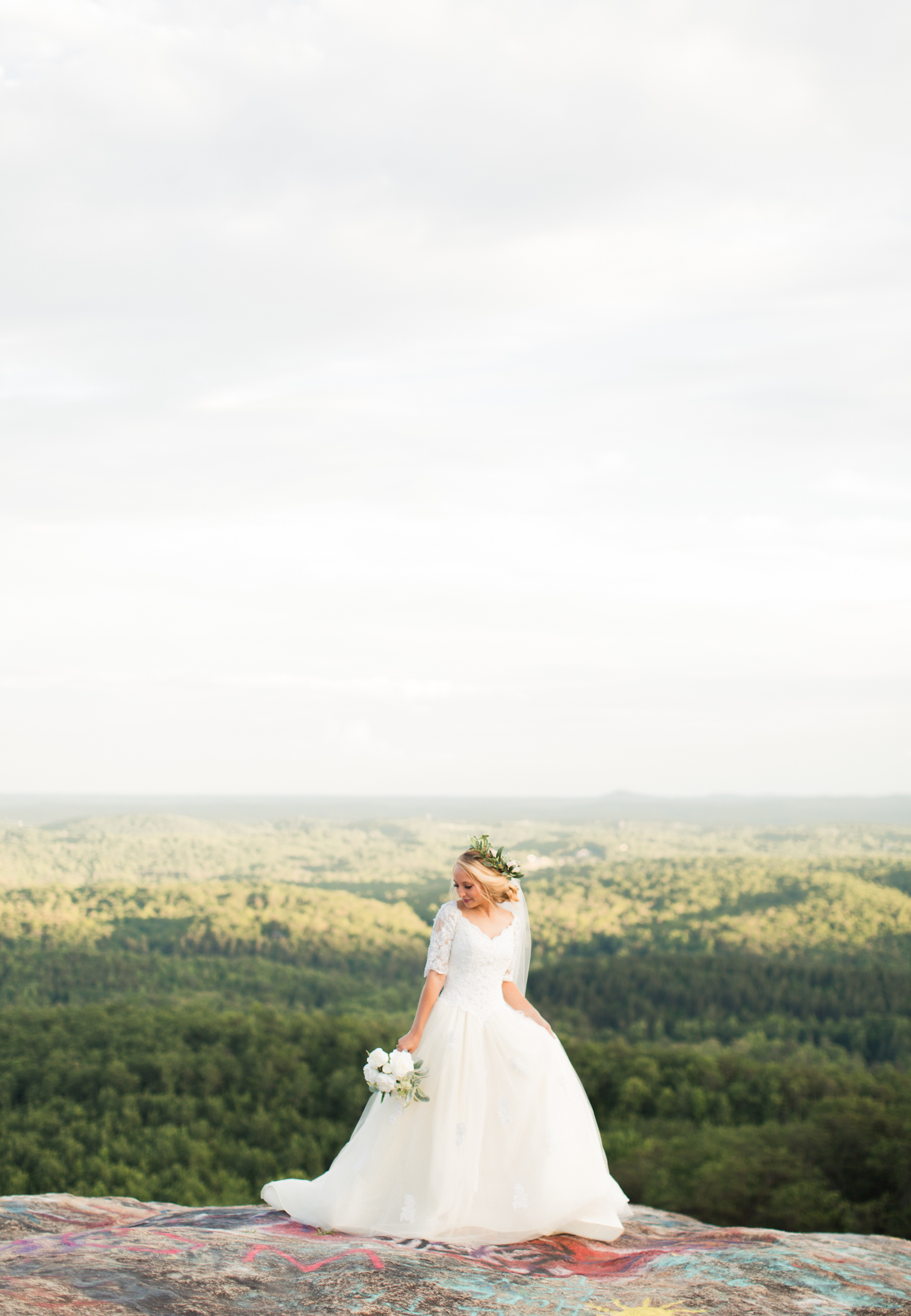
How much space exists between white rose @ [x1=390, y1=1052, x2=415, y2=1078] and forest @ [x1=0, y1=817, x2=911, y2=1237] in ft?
7.74

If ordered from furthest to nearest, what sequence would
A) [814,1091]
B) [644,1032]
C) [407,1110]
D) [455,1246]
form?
[644,1032] → [814,1091] → [407,1110] → [455,1246]

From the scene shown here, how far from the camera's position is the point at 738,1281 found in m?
7.18

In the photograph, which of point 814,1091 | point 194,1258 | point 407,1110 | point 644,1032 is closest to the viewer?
point 194,1258

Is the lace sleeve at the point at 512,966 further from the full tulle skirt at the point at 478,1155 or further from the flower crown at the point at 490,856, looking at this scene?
the flower crown at the point at 490,856

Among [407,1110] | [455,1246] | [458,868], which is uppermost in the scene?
[458,868]

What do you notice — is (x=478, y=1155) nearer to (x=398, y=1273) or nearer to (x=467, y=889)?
(x=398, y=1273)

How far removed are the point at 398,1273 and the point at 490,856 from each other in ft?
11.2

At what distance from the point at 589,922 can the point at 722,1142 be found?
10841 cm

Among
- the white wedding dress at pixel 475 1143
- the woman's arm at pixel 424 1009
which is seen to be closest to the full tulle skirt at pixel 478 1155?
the white wedding dress at pixel 475 1143

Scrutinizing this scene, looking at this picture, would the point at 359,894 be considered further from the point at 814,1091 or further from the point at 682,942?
the point at 814,1091

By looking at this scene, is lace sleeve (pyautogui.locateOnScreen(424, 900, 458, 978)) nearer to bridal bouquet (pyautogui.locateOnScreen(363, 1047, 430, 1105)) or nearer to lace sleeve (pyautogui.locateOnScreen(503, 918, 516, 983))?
lace sleeve (pyautogui.locateOnScreen(503, 918, 516, 983))

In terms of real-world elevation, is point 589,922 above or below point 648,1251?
below

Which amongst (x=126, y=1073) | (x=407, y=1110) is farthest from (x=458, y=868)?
(x=126, y=1073)

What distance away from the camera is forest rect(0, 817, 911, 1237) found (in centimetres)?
3659
